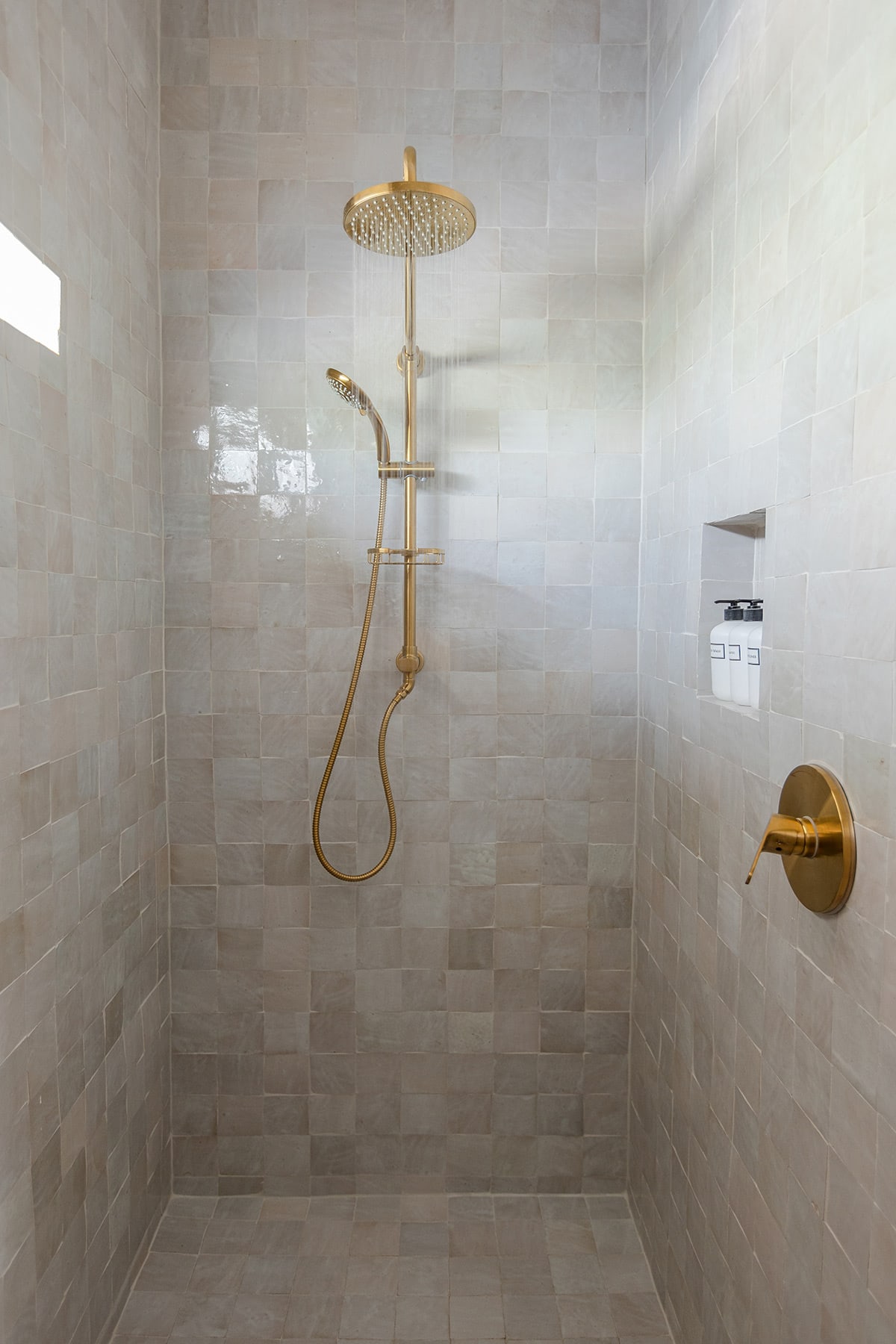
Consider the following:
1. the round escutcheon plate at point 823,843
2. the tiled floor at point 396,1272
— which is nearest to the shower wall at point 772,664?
the round escutcheon plate at point 823,843

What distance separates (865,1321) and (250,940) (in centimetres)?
149

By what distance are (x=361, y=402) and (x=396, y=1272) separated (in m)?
1.88

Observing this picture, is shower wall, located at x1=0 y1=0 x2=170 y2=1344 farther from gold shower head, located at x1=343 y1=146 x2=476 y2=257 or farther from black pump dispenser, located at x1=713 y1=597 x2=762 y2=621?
black pump dispenser, located at x1=713 y1=597 x2=762 y2=621

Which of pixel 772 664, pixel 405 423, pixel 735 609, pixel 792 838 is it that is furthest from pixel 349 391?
pixel 792 838

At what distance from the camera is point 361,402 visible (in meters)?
1.91

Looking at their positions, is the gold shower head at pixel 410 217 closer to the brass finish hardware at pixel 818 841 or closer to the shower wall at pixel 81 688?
the shower wall at pixel 81 688

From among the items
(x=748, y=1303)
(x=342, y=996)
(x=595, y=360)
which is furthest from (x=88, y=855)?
(x=595, y=360)

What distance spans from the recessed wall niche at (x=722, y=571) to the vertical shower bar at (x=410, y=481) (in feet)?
2.08

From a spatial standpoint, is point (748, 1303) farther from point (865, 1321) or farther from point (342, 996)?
point (342, 996)

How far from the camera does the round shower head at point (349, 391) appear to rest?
1.82 m

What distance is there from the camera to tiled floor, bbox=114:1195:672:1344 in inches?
69.4

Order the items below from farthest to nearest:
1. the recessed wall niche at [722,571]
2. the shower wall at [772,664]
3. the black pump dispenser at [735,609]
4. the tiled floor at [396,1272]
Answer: the tiled floor at [396,1272] < the recessed wall niche at [722,571] < the black pump dispenser at [735,609] < the shower wall at [772,664]

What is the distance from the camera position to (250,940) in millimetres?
2133

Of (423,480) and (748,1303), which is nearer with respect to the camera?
(748,1303)
